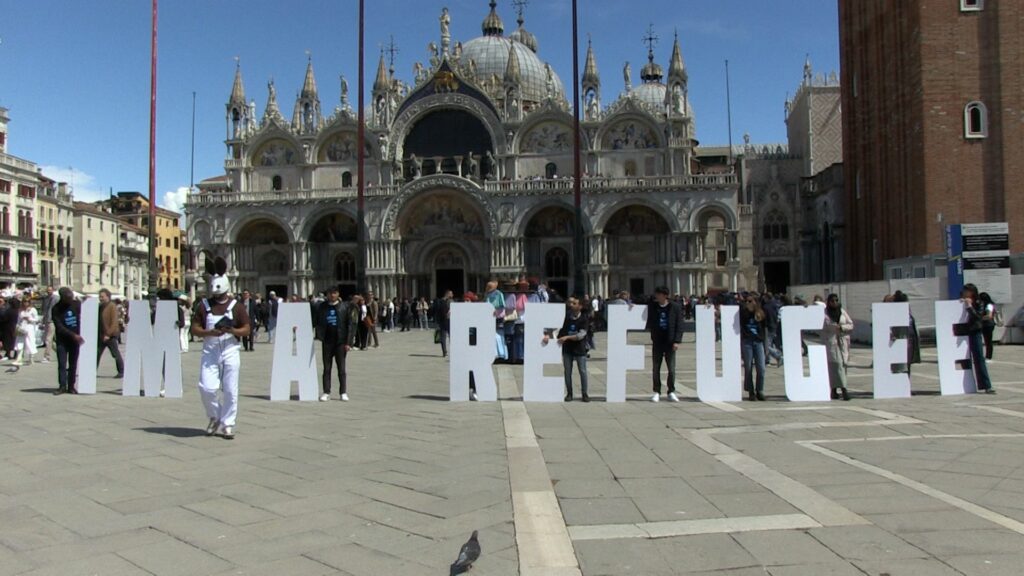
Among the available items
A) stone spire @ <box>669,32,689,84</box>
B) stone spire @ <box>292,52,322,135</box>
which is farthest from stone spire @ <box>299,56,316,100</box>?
stone spire @ <box>669,32,689,84</box>

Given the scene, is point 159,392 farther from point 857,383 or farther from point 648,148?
point 648,148

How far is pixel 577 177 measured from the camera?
27.3 metres

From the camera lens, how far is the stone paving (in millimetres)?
5086

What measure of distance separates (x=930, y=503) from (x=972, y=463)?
1.80 metres

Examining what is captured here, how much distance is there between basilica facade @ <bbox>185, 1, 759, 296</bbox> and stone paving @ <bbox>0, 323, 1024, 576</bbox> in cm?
3397

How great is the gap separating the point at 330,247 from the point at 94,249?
29.2 metres

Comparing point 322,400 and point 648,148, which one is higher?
point 648,148

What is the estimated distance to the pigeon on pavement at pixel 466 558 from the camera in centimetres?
479

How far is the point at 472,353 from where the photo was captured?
12438 millimetres

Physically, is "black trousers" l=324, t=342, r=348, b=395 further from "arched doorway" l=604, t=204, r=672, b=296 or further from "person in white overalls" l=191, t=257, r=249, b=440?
"arched doorway" l=604, t=204, r=672, b=296

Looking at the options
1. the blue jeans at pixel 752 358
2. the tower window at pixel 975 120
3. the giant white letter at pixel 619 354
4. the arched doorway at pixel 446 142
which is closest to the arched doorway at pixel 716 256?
the arched doorway at pixel 446 142

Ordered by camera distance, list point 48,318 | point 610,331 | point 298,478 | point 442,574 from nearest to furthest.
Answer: point 442,574 < point 298,478 < point 610,331 < point 48,318

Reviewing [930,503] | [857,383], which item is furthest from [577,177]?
[930,503]

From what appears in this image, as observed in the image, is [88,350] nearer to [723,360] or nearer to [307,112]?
[723,360]
